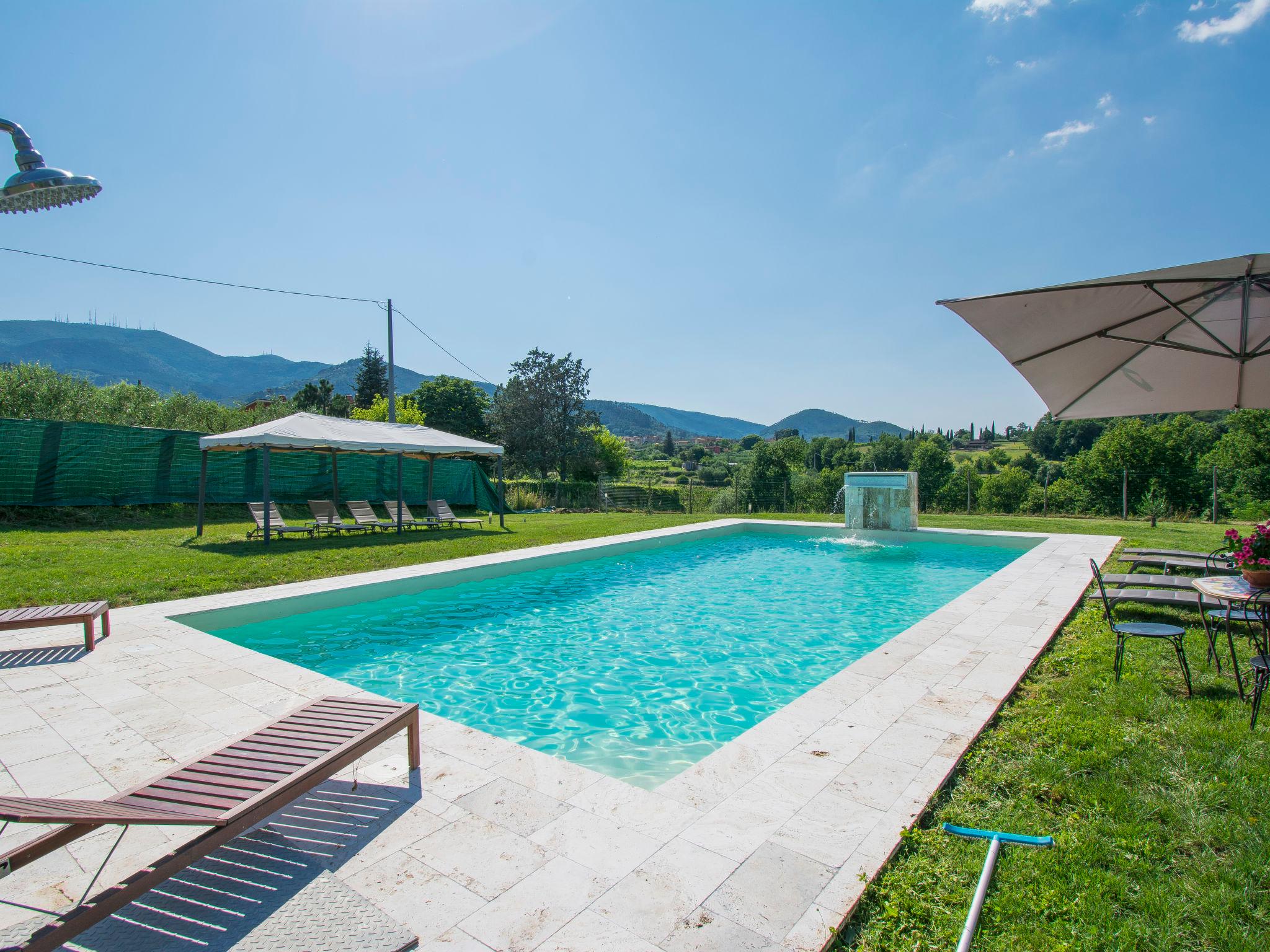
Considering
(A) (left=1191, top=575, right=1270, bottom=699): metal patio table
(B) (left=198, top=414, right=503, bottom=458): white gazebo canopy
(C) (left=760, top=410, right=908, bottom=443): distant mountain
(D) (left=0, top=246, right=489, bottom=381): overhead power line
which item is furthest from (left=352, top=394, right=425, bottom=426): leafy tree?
(C) (left=760, top=410, right=908, bottom=443): distant mountain

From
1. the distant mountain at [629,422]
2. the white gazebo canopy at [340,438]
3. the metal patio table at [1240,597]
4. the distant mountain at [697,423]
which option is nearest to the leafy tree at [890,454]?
the white gazebo canopy at [340,438]

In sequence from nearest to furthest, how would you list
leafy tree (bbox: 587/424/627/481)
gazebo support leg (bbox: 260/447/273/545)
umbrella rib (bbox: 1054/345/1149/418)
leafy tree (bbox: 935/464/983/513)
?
1. umbrella rib (bbox: 1054/345/1149/418)
2. gazebo support leg (bbox: 260/447/273/545)
3. leafy tree (bbox: 935/464/983/513)
4. leafy tree (bbox: 587/424/627/481)

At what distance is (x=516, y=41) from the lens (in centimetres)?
984

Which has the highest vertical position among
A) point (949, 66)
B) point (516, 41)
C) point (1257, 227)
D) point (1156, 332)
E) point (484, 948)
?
point (516, 41)

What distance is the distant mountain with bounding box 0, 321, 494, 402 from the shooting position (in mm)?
150875

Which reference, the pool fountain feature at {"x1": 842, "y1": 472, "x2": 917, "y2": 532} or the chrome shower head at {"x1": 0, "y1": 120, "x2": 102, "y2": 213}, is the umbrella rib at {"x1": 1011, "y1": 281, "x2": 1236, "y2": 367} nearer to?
the chrome shower head at {"x1": 0, "y1": 120, "x2": 102, "y2": 213}

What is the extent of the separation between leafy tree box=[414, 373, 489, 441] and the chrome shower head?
40911 millimetres

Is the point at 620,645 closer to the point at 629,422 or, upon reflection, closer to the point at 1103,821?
the point at 1103,821

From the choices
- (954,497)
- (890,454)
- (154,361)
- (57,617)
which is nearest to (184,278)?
(57,617)

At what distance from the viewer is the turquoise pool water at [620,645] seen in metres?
4.33

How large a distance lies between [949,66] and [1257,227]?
7.19 metres

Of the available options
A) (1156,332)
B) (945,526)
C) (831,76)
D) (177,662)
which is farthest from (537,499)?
(1156,332)

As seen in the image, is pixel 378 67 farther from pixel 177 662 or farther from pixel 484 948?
pixel 484 948

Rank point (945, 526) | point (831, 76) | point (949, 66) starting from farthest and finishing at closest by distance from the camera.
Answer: point (945, 526) → point (831, 76) → point (949, 66)
